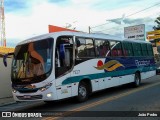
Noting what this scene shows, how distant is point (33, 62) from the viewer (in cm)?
1291

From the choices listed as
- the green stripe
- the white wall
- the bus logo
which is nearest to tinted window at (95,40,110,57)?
the bus logo

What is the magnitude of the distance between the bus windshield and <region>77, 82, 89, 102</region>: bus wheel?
7.17 ft

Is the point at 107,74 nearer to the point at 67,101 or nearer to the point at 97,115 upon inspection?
the point at 67,101

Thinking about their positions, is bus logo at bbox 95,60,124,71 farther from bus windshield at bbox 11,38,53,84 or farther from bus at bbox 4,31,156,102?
bus windshield at bbox 11,38,53,84

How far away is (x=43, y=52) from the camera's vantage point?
507 inches

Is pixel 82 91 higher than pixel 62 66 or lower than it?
lower

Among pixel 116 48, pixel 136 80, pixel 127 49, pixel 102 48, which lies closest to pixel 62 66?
pixel 102 48

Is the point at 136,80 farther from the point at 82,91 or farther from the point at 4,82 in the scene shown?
the point at 4,82

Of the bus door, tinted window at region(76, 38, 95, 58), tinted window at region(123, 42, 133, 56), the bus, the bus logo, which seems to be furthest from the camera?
tinted window at region(123, 42, 133, 56)

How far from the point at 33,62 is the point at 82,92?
271 centimetres

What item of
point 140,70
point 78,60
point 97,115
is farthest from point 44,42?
point 140,70

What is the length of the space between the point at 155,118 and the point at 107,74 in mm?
7090

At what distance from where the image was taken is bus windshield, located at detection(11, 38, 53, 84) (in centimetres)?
1261

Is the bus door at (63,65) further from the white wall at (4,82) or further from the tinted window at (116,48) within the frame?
the white wall at (4,82)
